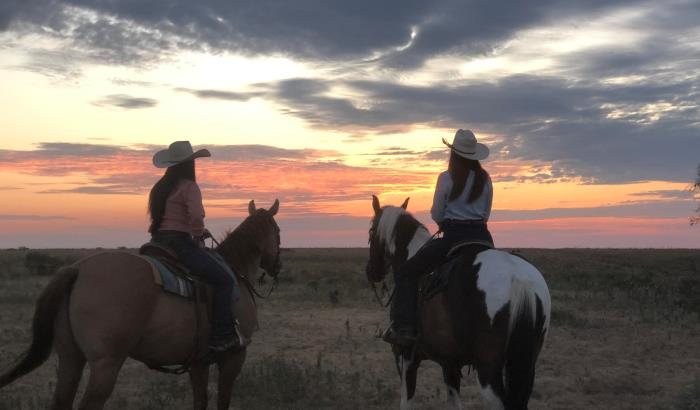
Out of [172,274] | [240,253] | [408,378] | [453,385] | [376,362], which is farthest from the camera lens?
[376,362]

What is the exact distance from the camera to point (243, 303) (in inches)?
269

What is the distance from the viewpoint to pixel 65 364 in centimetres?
566

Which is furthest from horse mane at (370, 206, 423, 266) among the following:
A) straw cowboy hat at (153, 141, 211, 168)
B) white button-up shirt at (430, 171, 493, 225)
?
straw cowboy hat at (153, 141, 211, 168)

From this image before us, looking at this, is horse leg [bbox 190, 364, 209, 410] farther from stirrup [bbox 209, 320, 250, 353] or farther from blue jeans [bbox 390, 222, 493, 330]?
blue jeans [bbox 390, 222, 493, 330]

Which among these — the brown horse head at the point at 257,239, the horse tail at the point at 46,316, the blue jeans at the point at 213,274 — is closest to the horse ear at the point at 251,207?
the brown horse head at the point at 257,239

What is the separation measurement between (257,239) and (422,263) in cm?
182

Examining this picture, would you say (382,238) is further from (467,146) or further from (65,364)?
(65,364)

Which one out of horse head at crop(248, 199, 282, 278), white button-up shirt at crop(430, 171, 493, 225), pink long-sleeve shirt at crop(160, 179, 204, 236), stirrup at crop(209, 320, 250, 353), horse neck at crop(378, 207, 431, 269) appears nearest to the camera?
stirrup at crop(209, 320, 250, 353)

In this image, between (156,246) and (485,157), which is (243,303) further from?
(485,157)

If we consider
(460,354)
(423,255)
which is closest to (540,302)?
(460,354)

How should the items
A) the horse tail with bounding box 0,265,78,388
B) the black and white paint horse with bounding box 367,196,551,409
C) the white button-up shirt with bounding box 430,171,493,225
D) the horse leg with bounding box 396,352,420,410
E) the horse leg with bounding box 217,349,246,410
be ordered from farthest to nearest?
the horse leg with bounding box 396,352,420,410 → the white button-up shirt with bounding box 430,171,493,225 → the horse leg with bounding box 217,349,246,410 → the black and white paint horse with bounding box 367,196,551,409 → the horse tail with bounding box 0,265,78,388

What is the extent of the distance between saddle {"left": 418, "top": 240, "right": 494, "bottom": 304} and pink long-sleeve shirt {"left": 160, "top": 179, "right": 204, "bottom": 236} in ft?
7.10

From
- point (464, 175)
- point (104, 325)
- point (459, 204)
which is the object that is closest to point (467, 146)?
point (464, 175)

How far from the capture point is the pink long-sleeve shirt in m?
6.38
